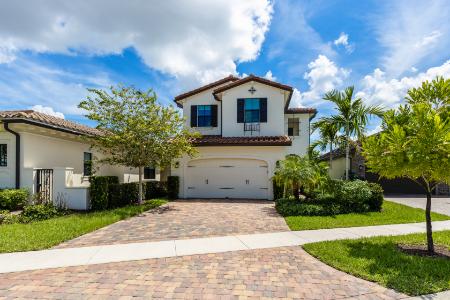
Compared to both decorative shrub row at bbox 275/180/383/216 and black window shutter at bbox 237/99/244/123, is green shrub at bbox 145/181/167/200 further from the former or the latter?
decorative shrub row at bbox 275/180/383/216

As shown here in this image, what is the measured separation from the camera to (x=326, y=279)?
491 centimetres

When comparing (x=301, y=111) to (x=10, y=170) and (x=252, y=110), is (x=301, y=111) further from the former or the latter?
(x=10, y=170)

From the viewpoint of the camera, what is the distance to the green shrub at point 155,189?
55.6 ft

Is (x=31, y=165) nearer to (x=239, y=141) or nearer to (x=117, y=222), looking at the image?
(x=117, y=222)

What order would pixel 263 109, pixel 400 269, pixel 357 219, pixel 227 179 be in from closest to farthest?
pixel 400 269
pixel 357 219
pixel 227 179
pixel 263 109

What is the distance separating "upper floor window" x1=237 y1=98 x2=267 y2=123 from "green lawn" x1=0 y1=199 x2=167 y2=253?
9.59 meters

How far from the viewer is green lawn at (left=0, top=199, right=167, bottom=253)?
6777 mm

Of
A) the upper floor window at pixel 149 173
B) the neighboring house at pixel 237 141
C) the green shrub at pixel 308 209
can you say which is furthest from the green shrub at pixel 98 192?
the upper floor window at pixel 149 173

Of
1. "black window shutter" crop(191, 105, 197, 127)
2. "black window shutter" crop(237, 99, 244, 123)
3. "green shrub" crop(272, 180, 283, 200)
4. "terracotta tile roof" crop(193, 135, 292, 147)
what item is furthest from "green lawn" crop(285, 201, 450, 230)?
"black window shutter" crop(191, 105, 197, 127)

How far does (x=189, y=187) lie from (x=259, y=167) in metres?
4.58

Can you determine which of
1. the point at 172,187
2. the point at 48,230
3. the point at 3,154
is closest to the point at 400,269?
the point at 48,230

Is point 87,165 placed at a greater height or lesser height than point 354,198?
greater

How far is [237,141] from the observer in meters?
16.1

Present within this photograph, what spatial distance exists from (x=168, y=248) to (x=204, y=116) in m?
13.1
